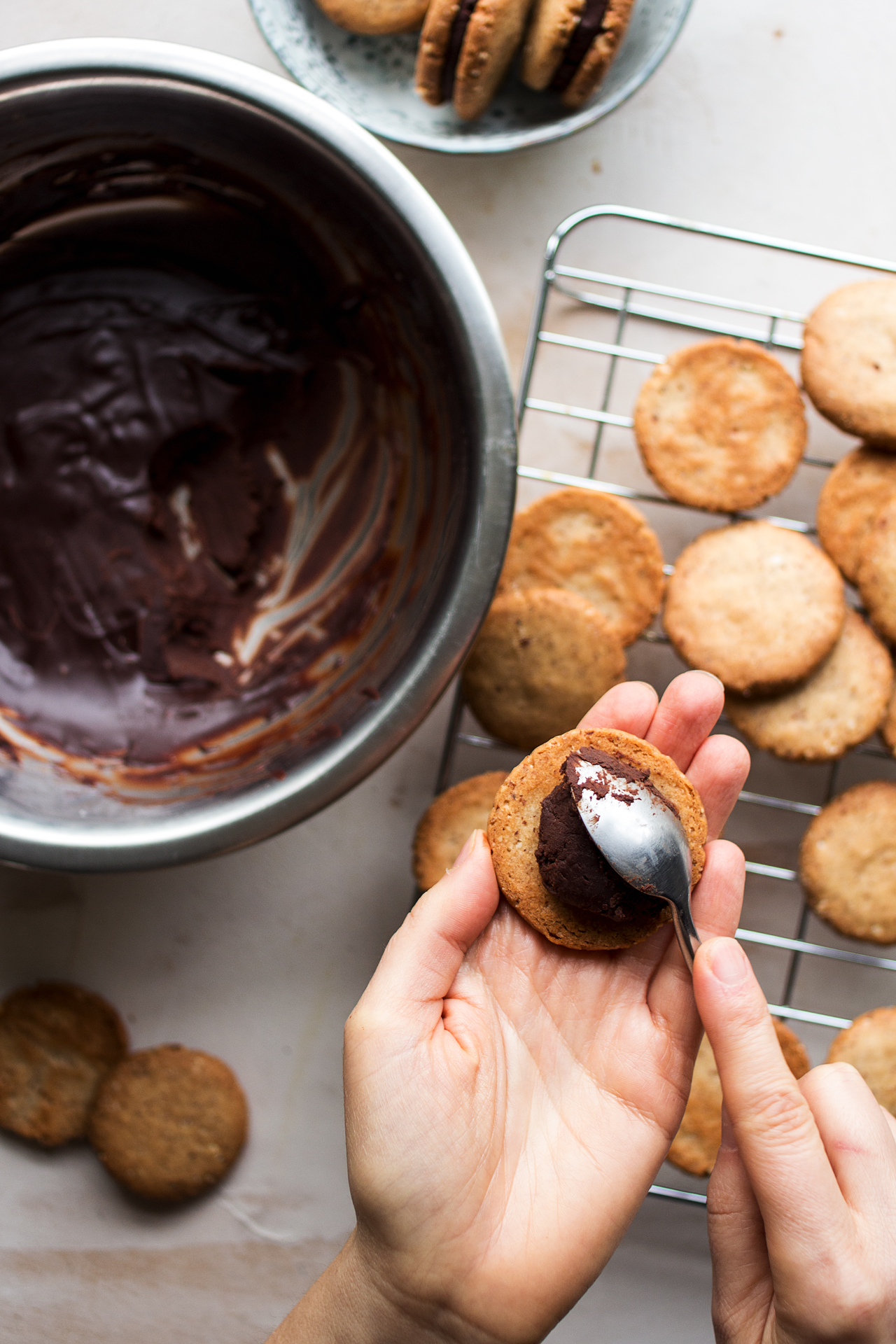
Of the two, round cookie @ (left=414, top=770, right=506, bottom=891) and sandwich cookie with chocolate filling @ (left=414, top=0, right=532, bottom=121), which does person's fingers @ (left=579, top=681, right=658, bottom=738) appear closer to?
round cookie @ (left=414, top=770, right=506, bottom=891)

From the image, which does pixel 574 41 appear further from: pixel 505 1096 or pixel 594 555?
pixel 505 1096

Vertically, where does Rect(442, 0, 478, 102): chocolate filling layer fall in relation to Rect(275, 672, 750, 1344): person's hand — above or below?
above

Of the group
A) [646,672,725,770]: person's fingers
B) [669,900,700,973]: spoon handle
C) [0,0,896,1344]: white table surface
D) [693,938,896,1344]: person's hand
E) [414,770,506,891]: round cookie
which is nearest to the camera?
[693,938,896,1344]: person's hand

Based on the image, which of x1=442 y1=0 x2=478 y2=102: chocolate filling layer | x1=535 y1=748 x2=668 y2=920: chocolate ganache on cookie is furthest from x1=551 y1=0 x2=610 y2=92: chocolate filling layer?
x1=535 y1=748 x2=668 y2=920: chocolate ganache on cookie

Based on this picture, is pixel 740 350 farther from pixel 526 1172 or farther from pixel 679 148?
pixel 526 1172

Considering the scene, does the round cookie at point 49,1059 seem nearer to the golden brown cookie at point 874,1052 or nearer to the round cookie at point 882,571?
the golden brown cookie at point 874,1052

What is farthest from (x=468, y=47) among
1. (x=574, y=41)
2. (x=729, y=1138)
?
(x=729, y=1138)
